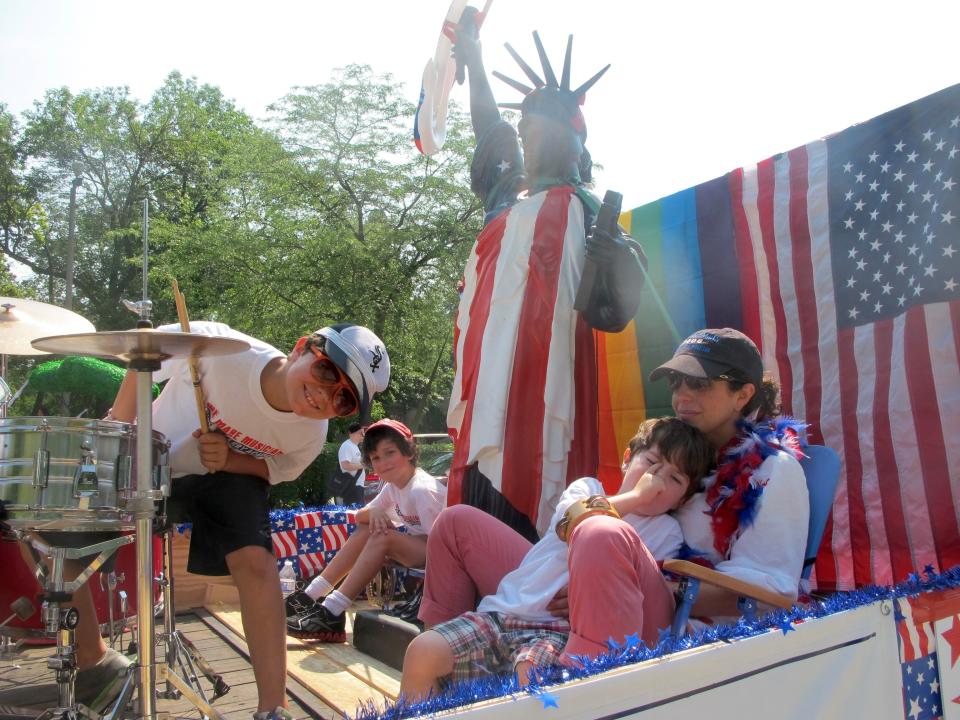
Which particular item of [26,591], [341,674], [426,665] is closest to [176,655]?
[341,674]

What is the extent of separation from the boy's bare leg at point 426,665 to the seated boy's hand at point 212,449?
972mm

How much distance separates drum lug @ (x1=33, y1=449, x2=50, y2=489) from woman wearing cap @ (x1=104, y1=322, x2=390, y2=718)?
502mm

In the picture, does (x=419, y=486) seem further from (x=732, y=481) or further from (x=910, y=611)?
(x=910, y=611)

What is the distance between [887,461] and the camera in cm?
290

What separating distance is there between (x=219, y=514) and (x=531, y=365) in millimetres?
1328

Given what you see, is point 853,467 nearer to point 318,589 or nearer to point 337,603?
point 337,603

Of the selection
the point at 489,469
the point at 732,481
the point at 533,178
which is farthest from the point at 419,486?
the point at 732,481

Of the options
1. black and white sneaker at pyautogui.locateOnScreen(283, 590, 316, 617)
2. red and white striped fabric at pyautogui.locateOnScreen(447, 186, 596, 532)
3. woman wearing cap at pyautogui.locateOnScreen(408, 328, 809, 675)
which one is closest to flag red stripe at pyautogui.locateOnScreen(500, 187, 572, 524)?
red and white striped fabric at pyautogui.locateOnScreen(447, 186, 596, 532)

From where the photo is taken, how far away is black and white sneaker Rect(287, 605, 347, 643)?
3.50 m

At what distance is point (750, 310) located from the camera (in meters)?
3.53

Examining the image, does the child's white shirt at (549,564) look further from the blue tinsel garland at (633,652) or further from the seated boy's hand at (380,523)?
the seated boy's hand at (380,523)

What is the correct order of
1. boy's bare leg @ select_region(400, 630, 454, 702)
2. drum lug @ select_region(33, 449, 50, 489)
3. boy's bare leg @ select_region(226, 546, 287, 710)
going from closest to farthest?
boy's bare leg @ select_region(400, 630, 454, 702) < drum lug @ select_region(33, 449, 50, 489) < boy's bare leg @ select_region(226, 546, 287, 710)

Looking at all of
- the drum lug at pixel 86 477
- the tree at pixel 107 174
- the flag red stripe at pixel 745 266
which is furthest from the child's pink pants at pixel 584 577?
the tree at pixel 107 174

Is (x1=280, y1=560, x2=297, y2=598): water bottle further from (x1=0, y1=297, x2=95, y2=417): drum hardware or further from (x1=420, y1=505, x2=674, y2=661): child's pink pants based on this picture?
(x1=420, y1=505, x2=674, y2=661): child's pink pants
